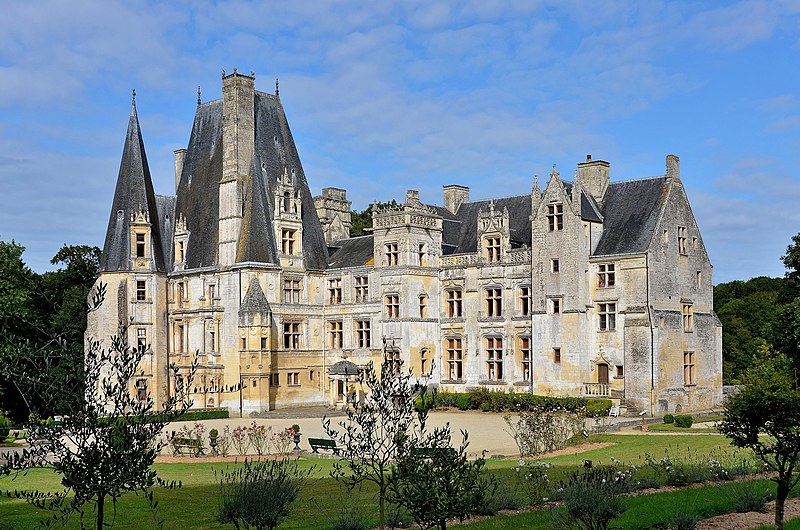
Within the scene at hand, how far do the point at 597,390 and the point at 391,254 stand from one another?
11381 mm

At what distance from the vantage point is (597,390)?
36.7 meters

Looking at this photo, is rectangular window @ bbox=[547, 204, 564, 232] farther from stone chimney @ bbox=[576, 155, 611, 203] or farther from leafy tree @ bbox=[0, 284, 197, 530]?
leafy tree @ bbox=[0, 284, 197, 530]

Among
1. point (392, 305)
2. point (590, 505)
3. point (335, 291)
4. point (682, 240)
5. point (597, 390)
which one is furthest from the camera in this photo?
point (335, 291)

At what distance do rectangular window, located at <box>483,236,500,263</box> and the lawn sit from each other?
15.5 m

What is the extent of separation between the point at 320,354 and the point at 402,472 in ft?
113

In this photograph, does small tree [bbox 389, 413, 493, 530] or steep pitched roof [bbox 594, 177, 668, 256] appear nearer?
small tree [bbox 389, 413, 493, 530]

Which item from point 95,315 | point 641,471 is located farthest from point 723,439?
point 95,315

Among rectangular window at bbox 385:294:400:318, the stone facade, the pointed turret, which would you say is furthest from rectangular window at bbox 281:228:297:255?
the pointed turret

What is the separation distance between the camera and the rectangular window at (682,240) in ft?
126

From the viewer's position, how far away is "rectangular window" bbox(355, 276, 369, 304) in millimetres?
43375

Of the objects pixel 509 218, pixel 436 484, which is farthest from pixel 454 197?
pixel 436 484

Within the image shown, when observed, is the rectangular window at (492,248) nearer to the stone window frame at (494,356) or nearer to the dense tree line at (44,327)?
the stone window frame at (494,356)

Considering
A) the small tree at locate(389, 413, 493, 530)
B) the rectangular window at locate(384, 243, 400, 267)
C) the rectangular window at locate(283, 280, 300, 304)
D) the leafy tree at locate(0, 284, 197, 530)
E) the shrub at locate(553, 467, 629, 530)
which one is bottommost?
the shrub at locate(553, 467, 629, 530)

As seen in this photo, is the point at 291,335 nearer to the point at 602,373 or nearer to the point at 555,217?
the point at 555,217
